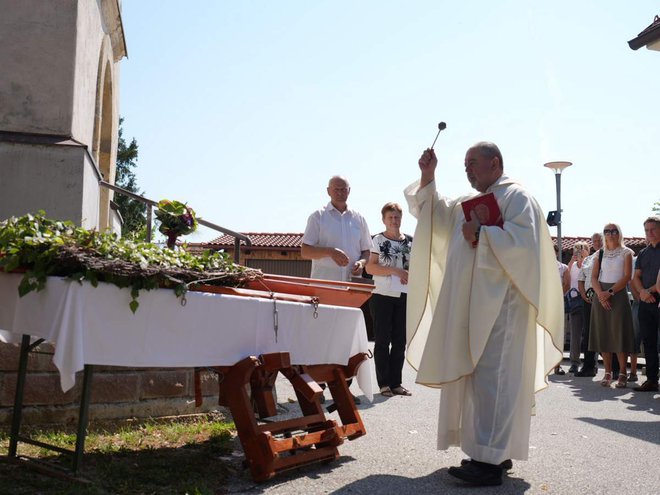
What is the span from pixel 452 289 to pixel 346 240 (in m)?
2.85

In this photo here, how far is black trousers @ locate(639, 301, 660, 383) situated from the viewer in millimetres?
9742

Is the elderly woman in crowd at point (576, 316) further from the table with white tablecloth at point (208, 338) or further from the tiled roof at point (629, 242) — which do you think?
the tiled roof at point (629, 242)

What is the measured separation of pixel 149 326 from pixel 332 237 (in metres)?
3.76

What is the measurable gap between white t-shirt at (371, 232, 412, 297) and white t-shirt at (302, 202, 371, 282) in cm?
47

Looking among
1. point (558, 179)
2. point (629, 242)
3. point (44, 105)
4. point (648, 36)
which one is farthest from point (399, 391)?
point (629, 242)

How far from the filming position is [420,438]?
591 cm

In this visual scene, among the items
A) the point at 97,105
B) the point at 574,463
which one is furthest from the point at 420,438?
the point at 97,105

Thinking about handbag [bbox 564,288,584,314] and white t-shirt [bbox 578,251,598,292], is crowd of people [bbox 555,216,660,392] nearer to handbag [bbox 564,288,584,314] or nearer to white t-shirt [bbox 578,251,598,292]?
white t-shirt [bbox 578,251,598,292]

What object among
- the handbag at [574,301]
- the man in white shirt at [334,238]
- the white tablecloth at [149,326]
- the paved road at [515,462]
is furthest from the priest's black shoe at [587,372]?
the white tablecloth at [149,326]

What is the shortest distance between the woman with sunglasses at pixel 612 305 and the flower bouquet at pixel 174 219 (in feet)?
21.6

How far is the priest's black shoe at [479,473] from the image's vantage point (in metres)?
4.51

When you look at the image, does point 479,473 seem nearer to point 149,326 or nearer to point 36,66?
point 149,326

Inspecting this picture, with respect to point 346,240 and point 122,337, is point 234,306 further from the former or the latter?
point 346,240

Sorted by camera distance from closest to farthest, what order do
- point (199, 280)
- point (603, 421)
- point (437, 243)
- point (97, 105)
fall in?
1. point (199, 280)
2. point (437, 243)
3. point (603, 421)
4. point (97, 105)
